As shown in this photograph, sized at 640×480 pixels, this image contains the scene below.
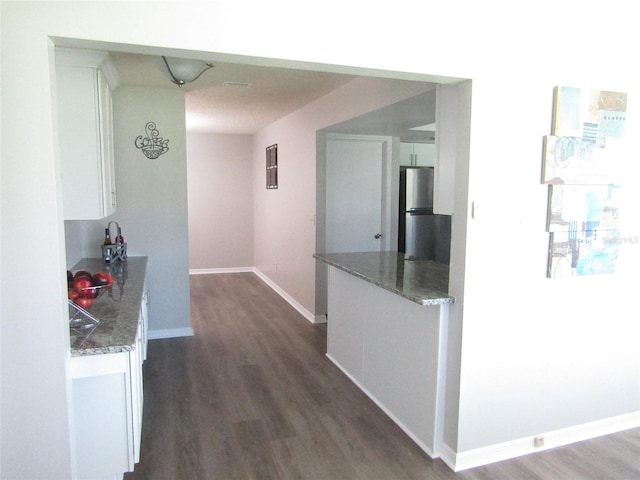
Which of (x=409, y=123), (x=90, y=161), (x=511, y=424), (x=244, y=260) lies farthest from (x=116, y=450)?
(x=244, y=260)

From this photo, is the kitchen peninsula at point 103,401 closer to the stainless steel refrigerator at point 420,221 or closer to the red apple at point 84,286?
the red apple at point 84,286

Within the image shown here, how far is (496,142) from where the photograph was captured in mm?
2309

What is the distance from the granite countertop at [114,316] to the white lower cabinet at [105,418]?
51 millimetres

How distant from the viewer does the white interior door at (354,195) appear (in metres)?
5.11

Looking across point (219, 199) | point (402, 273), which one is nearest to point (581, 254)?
point (402, 273)

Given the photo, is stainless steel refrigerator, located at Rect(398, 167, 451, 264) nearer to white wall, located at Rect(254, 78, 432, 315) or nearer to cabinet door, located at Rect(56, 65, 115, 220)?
white wall, located at Rect(254, 78, 432, 315)

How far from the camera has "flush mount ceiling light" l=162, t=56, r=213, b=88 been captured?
3197 millimetres

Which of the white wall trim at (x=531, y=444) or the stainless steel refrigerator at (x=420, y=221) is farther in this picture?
the stainless steel refrigerator at (x=420, y=221)

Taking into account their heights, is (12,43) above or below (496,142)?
above

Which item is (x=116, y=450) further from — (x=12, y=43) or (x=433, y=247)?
(x=433, y=247)

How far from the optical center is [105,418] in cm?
200

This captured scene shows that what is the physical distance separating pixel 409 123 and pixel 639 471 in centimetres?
307

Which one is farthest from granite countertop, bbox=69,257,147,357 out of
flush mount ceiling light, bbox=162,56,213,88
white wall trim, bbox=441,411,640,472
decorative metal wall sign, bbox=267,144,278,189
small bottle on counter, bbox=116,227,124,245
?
decorative metal wall sign, bbox=267,144,278,189

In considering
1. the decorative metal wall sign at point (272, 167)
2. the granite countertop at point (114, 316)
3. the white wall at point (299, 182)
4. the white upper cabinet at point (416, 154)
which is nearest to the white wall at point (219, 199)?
the white wall at point (299, 182)
